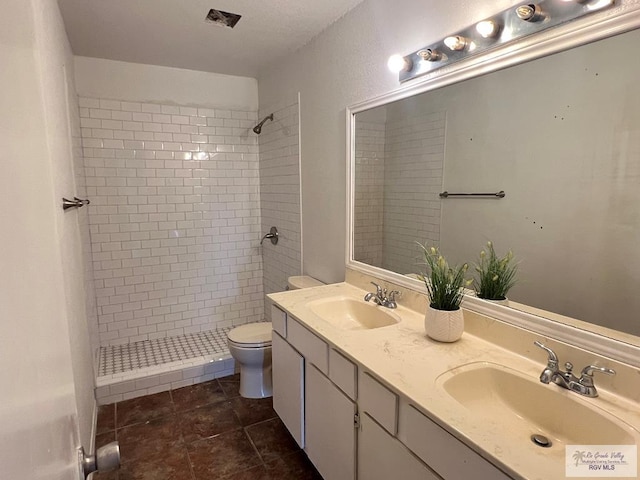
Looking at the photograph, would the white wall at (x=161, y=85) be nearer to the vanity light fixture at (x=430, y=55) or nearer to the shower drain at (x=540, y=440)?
the vanity light fixture at (x=430, y=55)

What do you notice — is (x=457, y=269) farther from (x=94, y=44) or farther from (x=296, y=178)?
(x=94, y=44)

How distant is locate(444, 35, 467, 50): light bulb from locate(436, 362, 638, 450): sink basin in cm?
120

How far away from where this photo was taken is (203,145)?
321 centimetres

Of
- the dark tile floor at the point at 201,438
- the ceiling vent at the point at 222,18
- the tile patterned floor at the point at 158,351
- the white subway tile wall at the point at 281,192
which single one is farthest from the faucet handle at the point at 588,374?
the tile patterned floor at the point at 158,351

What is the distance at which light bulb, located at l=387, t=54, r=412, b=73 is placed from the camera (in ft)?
5.56

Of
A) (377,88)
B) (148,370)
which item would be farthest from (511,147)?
(148,370)

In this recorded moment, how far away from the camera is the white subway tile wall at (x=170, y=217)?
9.57 feet

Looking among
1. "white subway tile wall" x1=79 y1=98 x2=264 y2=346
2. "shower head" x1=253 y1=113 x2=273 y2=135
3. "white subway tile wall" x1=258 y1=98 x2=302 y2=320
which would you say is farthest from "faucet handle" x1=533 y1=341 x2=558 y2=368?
"white subway tile wall" x1=79 y1=98 x2=264 y2=346

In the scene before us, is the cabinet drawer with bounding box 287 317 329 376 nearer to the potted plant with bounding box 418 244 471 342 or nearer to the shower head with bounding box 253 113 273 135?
the potted plant with bounding box 418 244 471 342

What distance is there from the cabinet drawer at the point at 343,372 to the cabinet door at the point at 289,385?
11.9 inches

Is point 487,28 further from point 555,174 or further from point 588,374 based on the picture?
point 588,374

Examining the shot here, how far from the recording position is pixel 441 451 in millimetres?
984

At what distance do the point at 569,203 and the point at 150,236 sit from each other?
2.94 metres

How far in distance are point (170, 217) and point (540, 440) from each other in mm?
2946
